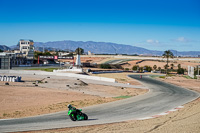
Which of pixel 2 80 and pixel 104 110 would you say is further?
pixel 2 80

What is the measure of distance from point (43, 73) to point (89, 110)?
120 feet

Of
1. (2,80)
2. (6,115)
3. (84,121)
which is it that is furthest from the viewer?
(2,80)

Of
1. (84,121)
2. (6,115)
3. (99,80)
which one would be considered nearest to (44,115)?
(6,115)

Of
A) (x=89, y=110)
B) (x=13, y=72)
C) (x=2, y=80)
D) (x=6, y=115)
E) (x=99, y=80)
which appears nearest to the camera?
(x=6, y=115)

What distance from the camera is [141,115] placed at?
68.8 ft

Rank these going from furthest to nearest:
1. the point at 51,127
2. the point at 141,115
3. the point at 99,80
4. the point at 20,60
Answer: the point at 20,60, the point at 99,80, the point at 141,115, the point at 51,127

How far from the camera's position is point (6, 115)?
64.2 feet

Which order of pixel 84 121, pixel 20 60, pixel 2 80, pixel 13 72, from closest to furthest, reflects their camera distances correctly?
pixel 84 121, pixel 2 80, pixel 13 72, pixel 20 60

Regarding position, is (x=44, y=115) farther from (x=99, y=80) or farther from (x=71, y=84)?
Result: (x=99, y=80)

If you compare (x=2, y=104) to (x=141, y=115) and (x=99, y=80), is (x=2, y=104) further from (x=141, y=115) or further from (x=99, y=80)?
(x=99, y=80)

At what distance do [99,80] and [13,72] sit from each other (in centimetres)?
1918

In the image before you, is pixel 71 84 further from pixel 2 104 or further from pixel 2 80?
pixel 2 104

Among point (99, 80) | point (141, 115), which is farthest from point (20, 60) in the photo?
point (141, 115)

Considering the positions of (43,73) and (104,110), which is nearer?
(104,110)
